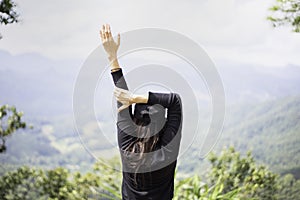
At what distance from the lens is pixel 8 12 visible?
1846mm

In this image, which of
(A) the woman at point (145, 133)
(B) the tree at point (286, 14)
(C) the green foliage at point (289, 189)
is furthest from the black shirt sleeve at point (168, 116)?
(C) the green foliage at point (289, 189)

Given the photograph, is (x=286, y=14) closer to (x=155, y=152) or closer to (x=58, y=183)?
(x=155, y=152)

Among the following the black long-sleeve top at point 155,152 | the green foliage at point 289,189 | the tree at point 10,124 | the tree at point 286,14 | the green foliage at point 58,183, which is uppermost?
the tree at point 286,14

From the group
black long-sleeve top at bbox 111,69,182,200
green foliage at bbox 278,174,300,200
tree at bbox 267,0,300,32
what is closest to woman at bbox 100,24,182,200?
black long-sleeve top at bbox 111,69,182,200

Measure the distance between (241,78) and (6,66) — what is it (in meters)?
27.8

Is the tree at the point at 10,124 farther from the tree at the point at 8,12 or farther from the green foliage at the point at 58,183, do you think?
the tree at the point at 8,12

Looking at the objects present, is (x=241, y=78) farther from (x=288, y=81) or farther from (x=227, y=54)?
(x=288, y=81)

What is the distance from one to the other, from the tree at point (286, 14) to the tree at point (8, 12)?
5.80 ft

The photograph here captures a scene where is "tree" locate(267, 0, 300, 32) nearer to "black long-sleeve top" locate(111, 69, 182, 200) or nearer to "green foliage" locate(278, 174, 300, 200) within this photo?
"black long-sleeve top" locate(111, 69, 182, 200)

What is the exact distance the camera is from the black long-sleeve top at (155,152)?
3.77ft

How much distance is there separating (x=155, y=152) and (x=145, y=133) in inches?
3.0

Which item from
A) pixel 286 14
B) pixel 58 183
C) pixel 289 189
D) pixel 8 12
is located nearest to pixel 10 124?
pixel 58 183

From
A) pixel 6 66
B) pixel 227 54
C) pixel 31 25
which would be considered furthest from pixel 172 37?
pixel 6 66

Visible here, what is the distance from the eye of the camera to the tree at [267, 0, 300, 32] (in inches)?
104
